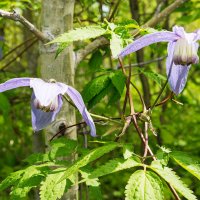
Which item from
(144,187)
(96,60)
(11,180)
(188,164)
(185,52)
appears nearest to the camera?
(144,187)

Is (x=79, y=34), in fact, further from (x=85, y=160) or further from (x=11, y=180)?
(x=11, y=180)

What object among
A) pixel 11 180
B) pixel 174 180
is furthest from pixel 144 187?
pixel 11 180

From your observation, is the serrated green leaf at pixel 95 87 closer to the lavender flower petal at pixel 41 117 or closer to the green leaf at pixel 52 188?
the lavender flower petal at pixel 41 117

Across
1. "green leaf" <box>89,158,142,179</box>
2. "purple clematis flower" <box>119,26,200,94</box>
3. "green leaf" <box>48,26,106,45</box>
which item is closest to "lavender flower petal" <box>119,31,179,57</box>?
"purple clematis flower" <box>119,26,200,94</box>

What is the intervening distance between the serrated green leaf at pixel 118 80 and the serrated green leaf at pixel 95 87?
4cm

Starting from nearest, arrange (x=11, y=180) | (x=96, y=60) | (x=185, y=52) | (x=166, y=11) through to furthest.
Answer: (x=185, y=52), (x=11, y=180), (x=166, y=11), (x=96, y=60)

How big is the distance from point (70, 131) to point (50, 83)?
Result: 18.0 inches

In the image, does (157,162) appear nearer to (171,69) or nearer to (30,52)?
(171,69)

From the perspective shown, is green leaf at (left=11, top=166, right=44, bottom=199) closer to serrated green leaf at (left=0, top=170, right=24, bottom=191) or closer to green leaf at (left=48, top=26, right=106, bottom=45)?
serrated green leaf at (left=0, top=170, right=24, bottom=191)

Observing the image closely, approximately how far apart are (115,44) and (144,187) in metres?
0.44

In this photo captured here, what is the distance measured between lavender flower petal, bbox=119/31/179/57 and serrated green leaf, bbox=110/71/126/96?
36cm

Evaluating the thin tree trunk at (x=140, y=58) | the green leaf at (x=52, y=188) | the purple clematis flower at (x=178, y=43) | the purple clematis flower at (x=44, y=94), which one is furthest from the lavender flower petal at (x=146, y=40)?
the thin tree trunk at (x=140, y=58)

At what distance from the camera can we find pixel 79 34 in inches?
48.1

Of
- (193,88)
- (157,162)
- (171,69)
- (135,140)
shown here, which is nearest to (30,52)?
(135,140)
